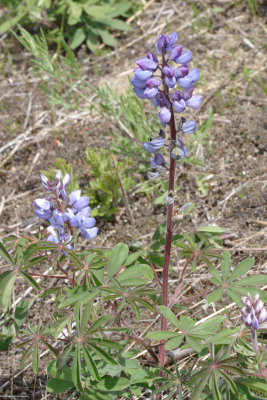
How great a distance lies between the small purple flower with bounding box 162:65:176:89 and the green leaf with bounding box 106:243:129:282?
72cm

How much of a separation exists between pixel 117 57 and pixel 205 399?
3368 mm

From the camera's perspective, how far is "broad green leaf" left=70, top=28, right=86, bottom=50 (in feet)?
15.0

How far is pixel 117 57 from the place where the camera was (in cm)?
461

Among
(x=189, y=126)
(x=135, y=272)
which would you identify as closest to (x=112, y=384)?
(x=135, y=272)

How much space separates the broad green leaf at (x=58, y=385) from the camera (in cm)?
214

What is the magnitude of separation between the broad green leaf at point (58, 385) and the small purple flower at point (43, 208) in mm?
711

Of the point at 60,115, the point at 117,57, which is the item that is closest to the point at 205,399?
the point at 60,115

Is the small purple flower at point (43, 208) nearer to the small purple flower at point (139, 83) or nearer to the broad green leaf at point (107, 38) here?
the small purple flower at point (139, 83)

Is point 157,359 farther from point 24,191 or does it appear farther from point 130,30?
point 130,30

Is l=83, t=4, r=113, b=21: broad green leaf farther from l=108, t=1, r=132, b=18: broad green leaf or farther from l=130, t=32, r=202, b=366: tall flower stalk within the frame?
l=130, t=32, r=202, b=366: tall flower stalk

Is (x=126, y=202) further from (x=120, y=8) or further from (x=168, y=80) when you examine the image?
(x=120, y=8)

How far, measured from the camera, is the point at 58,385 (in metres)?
2.15

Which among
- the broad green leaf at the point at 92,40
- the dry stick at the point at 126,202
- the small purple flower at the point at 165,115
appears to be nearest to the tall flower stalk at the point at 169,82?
the small purple flower at the point at 165,115

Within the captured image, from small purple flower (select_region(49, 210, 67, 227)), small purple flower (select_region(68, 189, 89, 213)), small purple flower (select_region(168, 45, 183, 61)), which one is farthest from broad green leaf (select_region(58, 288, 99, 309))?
small purple flower (select_region(168, 45, 183, 61))
